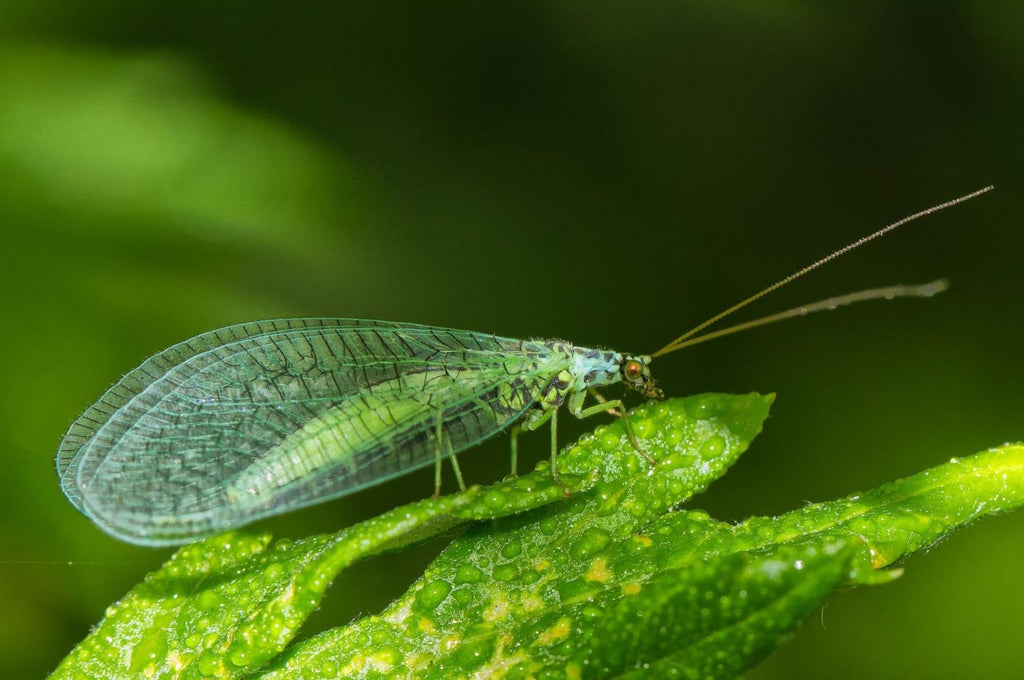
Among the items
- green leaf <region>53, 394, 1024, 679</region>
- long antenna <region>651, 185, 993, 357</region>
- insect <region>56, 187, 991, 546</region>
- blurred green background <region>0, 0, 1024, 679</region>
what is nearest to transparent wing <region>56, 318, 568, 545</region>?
insect <region>56, 187, 991, 546</region>

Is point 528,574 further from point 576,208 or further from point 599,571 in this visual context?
point 576,208

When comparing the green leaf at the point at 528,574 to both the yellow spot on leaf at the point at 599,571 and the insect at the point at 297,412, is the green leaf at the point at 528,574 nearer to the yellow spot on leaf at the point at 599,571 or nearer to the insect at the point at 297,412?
the yellow spot on leaf at the point at 599,571

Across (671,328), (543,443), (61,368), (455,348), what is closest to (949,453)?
(671,328)

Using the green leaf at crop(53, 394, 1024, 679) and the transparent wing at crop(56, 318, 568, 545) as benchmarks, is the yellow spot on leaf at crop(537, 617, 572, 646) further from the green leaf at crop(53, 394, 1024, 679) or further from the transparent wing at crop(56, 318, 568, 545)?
the transparent wing at crop(56, 318, 568, 545)

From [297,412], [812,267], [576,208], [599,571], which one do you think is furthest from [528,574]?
[576,208]

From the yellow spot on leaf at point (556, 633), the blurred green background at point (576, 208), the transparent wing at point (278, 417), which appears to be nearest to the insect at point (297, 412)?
the transparent wing at point (278, 417)
